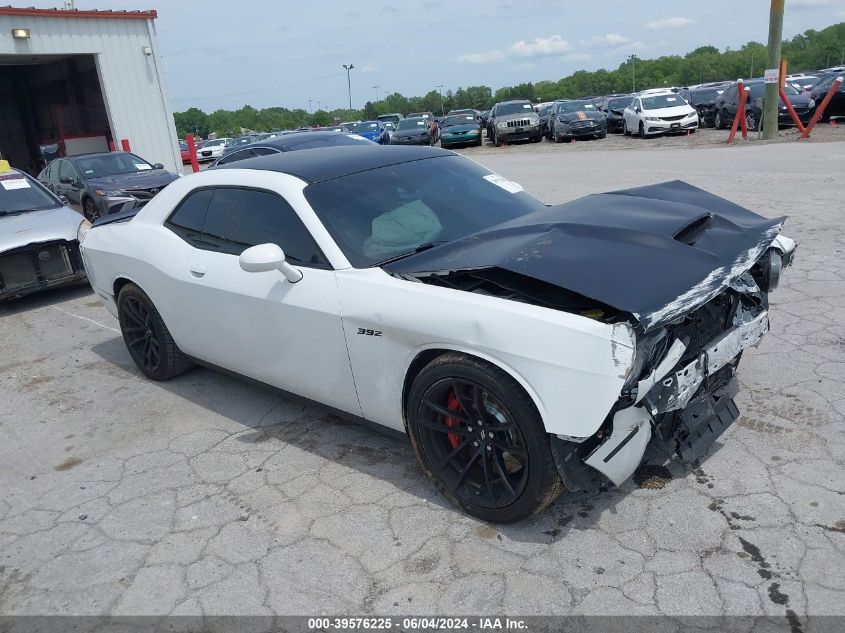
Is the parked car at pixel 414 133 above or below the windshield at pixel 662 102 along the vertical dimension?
below

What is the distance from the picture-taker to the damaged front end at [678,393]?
2.59 m

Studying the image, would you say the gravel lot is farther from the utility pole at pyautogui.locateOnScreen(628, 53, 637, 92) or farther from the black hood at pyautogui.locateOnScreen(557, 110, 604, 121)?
the utility pole at pyautogui.locateOnScreen(628, 53, 637, 92)

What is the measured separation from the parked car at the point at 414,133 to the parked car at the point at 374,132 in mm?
349

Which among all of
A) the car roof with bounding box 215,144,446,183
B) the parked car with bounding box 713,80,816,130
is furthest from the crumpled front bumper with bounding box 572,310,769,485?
the parked car with bounding box 713,80,816,130

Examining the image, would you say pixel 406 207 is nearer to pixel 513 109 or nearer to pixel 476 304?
pixel 476 304

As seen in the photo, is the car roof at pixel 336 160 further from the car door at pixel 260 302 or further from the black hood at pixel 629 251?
the black hood at pixel 629 251

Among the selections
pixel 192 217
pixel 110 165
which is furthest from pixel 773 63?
pixel 192 217

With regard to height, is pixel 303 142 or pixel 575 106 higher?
pixel 303 142

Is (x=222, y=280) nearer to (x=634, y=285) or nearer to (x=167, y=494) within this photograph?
(x=167, y=494)

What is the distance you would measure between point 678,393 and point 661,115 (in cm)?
2000

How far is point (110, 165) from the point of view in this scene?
12234mm

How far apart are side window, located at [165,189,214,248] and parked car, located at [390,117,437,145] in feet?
67.4

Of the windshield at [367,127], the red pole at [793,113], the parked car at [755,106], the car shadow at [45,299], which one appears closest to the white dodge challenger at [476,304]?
the car shadow at [45,299]

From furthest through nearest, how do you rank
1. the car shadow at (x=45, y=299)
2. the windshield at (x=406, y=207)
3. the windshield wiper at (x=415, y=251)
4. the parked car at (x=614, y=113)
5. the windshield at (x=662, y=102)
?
the parked car at (x=614, y=113) → the windshield at (x=662, y=102) → the car shadow at (x=45, y=299) → the windshield at (x=406, y=207) → the windshield wiper at (x=415, y=251)
